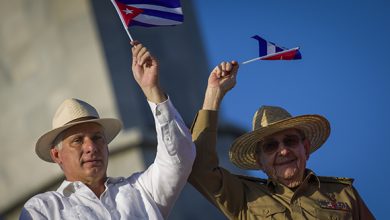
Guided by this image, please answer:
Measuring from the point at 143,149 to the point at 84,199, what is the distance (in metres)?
4.58

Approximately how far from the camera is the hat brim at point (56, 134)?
279 inches

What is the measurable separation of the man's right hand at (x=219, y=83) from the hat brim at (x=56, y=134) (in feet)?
2.12

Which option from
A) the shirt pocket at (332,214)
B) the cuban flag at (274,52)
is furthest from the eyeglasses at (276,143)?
the cuban flag at (274,52)

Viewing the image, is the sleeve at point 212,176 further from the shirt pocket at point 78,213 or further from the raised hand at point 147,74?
the shirt pocket at point 78,213

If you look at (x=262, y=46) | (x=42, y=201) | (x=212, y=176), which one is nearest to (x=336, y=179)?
(x=212, y=176)

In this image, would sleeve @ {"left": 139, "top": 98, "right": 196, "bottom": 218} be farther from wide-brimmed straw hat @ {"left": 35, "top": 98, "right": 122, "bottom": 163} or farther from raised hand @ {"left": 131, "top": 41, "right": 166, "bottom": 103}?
wide-brimmed straw hat @ {"left": 35, "top": 98, "right": 122, "bottom": 163}

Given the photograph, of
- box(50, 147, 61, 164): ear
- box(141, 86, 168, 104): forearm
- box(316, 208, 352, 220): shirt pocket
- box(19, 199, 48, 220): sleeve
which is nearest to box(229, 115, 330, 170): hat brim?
box(316, 208, 352, 220): shirt pocket

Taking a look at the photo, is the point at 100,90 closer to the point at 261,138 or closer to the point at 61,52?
the point at 61,52

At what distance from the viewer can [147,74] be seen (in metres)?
6.88

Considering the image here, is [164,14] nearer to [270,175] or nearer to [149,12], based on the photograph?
[149,12]

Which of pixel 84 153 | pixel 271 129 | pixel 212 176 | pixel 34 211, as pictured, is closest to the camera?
pixel 34 211

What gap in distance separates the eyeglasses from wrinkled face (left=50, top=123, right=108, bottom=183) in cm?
110

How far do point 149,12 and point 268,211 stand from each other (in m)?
1.59

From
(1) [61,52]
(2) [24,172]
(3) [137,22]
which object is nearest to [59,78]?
(1) [61,52]
